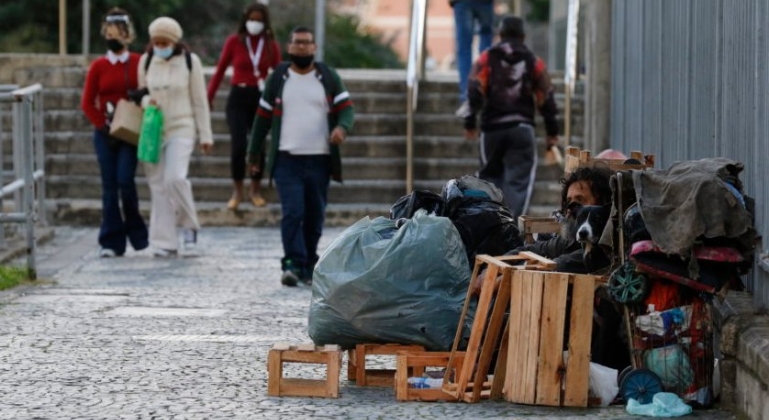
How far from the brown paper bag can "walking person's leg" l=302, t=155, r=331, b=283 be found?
6.88ft

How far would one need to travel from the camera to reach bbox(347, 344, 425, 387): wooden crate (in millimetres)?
7691

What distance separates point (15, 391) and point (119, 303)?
339 centimetres

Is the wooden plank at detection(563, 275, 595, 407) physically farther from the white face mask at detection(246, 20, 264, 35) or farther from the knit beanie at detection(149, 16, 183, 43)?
the white face mask at detection(246, 20, 264, 35)

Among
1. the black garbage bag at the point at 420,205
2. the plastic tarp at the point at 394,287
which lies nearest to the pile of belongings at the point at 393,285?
the plastic tarp at the point at 394,287

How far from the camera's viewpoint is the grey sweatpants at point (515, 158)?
13.6 m

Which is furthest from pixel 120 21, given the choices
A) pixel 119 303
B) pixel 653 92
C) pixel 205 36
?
pixel 205 36

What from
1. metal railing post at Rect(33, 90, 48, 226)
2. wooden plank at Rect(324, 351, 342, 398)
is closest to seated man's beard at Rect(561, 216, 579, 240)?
wooden plank at Rect(324, 351, 342, 398)

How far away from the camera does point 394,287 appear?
305 inches

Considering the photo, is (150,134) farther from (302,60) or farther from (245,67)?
(245,67)

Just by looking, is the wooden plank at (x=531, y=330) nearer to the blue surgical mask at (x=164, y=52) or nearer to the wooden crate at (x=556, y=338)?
the wooden crate at (x=556, y=338)

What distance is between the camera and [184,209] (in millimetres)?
13969

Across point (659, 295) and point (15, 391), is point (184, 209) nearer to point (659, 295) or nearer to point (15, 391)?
point (15, 391)

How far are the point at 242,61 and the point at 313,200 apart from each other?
14.2 ft

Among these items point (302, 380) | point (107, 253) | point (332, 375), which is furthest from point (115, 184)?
point (332, 375)
